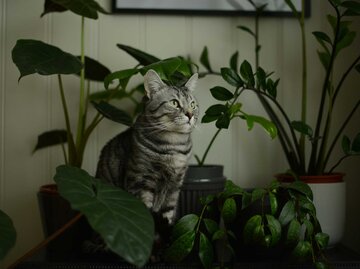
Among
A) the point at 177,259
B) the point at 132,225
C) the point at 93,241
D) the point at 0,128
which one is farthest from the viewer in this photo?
the point at 0,128

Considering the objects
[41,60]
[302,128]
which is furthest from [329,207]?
[41,60]

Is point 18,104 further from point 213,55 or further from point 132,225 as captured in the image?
point 132,225

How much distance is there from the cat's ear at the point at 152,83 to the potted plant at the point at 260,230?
12.4 inches

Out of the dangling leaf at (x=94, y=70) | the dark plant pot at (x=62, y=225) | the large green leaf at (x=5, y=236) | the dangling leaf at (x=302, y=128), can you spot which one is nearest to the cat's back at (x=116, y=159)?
the dark plant pot at (x=62, y=225)

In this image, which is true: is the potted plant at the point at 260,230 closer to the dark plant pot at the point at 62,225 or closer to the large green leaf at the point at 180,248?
the large green leaf at the point at 180,248

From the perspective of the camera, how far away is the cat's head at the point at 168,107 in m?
0.98

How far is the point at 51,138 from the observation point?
129 cm

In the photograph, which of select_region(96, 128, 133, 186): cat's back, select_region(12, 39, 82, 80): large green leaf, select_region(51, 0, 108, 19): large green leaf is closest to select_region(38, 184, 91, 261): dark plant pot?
select_region(96, 128, 133, 186): cat's back

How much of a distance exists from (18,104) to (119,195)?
810mm

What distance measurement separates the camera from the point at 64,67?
0.88 metres

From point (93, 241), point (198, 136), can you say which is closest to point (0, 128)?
point (93, 241)

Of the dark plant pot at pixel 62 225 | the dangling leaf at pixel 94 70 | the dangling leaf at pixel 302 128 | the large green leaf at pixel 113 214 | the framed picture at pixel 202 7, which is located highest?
the framed picture at pixel 202 7

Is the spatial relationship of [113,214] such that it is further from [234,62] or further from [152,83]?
[234,62]

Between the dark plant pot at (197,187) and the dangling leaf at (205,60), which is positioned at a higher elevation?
the dangling leaf at (205,60)
